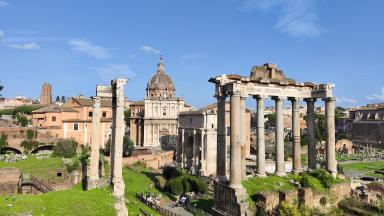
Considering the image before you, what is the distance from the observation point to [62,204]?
14828mm

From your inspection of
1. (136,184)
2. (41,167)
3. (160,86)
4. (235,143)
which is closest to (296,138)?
(235,143)

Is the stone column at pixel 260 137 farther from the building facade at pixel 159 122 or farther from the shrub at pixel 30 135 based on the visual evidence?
the building facade at pixel 159 122

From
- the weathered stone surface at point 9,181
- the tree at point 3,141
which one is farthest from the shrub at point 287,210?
the tree at point 3,141

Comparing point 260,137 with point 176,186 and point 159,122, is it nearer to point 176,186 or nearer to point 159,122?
point 176,186

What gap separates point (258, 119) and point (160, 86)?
43695mm

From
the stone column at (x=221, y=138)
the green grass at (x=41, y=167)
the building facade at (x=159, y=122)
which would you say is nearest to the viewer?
the stone column at (x=221, y=138)

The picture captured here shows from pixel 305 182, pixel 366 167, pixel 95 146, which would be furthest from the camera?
pixel 366 167

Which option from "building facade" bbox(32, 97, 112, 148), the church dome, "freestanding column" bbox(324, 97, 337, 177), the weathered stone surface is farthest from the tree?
"freestanding column" bbox(324, 97, 337, 177)

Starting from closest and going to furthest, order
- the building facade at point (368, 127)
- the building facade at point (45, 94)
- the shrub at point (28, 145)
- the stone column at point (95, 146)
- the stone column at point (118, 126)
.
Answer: the stone column at point (118, 126), the stone column at point (95, 146), the shrub at point (28, 145), the building facade at point (368, 127), the building facade at point (45, 94)

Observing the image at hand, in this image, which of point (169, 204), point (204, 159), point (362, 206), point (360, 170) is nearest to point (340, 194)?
point (362, 206)

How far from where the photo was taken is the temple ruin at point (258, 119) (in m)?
16.8

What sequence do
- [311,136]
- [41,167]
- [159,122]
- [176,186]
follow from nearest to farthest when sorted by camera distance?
[311,136], [176,186], [41,167], [159,122]

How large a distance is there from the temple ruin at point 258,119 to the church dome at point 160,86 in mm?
40934

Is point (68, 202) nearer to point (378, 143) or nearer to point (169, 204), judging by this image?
point (169, 204)
